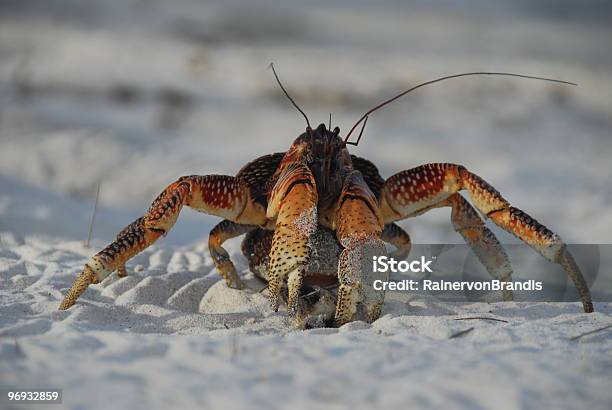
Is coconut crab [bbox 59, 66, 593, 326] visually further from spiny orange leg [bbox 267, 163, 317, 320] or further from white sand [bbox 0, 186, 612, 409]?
white sand [bbox 0, 186, 612, 409]

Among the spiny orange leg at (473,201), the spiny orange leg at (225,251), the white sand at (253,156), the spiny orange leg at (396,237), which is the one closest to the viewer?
the white sand at (253,156)

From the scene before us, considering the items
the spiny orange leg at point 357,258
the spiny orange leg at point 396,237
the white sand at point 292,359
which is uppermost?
the spiny orange leg at point 396,237

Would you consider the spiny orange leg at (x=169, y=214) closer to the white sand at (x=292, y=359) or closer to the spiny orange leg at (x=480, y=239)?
the white sand at (x=292, y=359)

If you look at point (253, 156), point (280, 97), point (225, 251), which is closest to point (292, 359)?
point (225, 251)

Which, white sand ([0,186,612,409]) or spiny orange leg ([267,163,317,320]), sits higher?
spiny orange leg ([267,163,317,320])

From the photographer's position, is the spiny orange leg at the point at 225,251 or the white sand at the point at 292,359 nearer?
the white sand at the point at 292,359

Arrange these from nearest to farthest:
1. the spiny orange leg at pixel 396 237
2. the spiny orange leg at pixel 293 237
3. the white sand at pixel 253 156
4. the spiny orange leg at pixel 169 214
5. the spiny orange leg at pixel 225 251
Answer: the white sand at pixel 253 156
the spiny orange leg at pixel 293 237
the spiny orange leg at pixel 169 214
the spiny orange leg at pixel 225 251
the spiny orange leg at pixel 396 237

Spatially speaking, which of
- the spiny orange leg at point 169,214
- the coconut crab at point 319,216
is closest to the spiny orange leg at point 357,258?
the coconut crab at point 319,216

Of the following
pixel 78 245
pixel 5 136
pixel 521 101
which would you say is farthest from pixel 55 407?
pixel 521 101

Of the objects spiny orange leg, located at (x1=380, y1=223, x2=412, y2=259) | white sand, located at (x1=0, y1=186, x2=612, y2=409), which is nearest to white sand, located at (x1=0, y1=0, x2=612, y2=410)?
white sand, located at (x1=0, y1=186, x2=612, y2=409)
